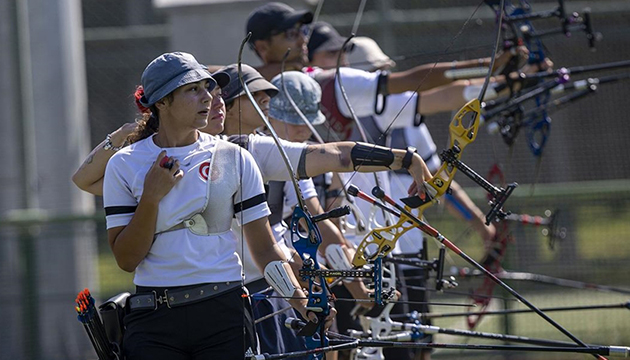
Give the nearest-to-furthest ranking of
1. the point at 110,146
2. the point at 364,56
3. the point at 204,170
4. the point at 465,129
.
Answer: the point at 204,170, the point at 465,129, the point at 110,146, the point at 364,56

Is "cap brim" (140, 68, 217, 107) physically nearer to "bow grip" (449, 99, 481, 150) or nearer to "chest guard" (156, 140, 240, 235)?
"chest guard" (156, 140, 240, 235)

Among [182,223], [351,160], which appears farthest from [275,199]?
[182,223]

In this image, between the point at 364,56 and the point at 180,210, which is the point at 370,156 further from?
the point at 364,56

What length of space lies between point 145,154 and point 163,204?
20cm

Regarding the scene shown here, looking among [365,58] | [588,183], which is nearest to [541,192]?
[588,183]

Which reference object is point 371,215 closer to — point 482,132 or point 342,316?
point 342,316

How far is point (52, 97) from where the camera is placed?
845 cm

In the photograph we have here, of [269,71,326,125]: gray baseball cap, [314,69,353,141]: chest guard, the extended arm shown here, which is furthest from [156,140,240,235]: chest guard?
[314,69,353,141]: chest guard

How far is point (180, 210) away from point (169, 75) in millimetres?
431

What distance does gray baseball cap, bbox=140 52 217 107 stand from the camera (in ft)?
11.3

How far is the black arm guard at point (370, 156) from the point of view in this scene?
3613mm

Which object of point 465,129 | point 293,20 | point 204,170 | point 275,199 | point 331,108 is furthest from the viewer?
point 293,20

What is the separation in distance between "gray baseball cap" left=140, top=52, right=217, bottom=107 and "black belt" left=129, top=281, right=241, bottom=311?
598 millimetres

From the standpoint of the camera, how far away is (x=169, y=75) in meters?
3.46
